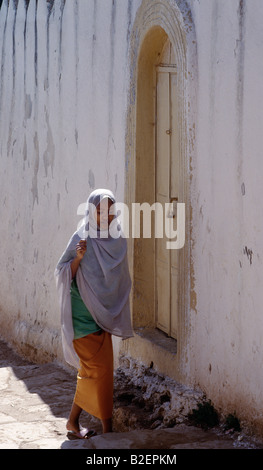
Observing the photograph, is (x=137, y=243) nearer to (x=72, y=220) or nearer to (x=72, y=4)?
(x=72, y=220)

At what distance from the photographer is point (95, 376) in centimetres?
436

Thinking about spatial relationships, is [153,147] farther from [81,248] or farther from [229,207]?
[229,207]

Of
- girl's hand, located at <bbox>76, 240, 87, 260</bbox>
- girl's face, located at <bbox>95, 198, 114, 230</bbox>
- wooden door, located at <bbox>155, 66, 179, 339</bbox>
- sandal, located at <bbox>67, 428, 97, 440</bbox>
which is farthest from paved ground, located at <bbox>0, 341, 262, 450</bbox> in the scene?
girl's face, located at <bbox>95, 198, 114, 230</bbox>

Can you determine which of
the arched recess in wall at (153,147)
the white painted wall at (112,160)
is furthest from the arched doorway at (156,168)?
the white painted wall at (112,160)

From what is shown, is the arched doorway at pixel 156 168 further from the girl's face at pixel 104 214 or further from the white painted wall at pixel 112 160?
the girl's face at pixel 104 214

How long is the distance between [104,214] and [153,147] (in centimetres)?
99

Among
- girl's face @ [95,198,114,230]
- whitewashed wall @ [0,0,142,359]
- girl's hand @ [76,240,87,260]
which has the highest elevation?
whitewashed wall @ [0,0,142,359]

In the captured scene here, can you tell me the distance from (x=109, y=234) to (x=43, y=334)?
2524 millimetres

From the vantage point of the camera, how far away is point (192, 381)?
14.6ft

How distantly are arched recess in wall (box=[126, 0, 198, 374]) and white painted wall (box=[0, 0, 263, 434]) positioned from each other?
17 centimetres

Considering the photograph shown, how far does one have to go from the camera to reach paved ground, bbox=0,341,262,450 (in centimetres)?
387

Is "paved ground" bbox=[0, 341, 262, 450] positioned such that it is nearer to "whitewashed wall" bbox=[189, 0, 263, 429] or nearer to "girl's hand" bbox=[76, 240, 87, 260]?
"whitewashed wall" bbox=[189, 0, 263, 429]

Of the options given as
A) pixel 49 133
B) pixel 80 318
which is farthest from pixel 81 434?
pixel 49 133

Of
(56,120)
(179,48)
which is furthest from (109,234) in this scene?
(56,120)
